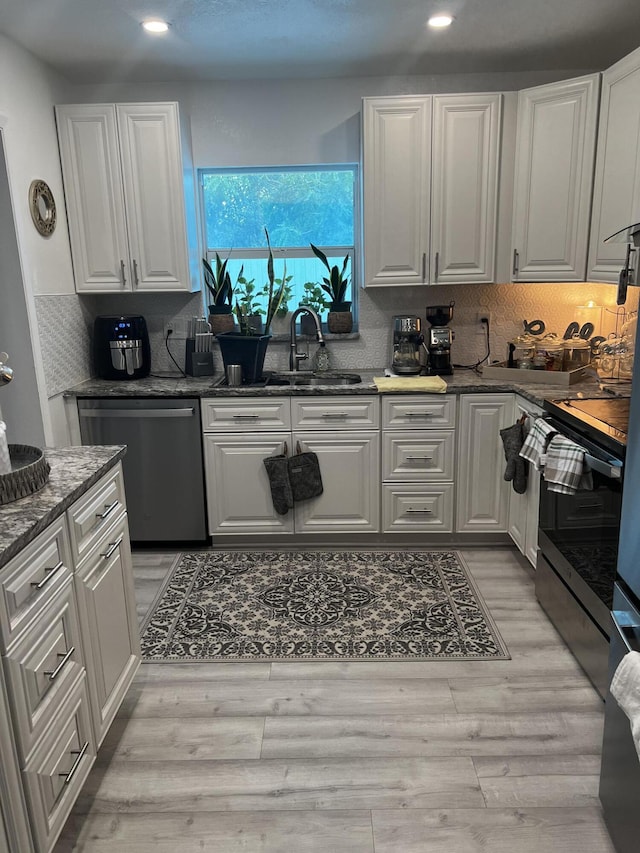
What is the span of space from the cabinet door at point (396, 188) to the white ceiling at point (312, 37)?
29cm

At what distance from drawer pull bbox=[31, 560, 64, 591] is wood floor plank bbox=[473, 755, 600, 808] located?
140cm

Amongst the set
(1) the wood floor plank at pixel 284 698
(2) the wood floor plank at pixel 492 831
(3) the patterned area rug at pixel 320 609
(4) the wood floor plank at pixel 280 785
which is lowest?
(2) the wood floor plank at pixel 492 831

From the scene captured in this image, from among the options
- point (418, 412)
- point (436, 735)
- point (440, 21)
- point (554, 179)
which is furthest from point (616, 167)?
point (436, 735)

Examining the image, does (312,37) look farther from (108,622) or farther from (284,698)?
(284,698)

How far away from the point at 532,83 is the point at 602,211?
3.27 ft

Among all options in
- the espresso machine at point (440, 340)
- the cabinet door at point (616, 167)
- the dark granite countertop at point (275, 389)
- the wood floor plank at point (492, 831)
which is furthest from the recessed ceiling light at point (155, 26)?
the wood floor plank at point (492, 831)

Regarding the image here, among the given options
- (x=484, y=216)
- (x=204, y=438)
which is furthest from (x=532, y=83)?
(x=204, y=438)

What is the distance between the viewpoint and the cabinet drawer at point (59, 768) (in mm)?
1461

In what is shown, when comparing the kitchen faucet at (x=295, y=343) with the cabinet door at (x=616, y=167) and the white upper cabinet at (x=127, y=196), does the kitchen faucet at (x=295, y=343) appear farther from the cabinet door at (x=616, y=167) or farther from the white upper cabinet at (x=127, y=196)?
the cabinet door at (x=616, y=167)

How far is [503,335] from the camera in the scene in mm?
3752

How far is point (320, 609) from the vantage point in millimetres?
2828

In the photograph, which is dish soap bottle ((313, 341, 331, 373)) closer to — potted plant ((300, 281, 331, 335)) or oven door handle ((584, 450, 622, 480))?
potted plant ((300, 281, 331, 335))

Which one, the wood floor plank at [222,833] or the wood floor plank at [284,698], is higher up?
the wood floor plank at [284,698]

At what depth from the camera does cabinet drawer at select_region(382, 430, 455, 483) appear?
3.31 meters
